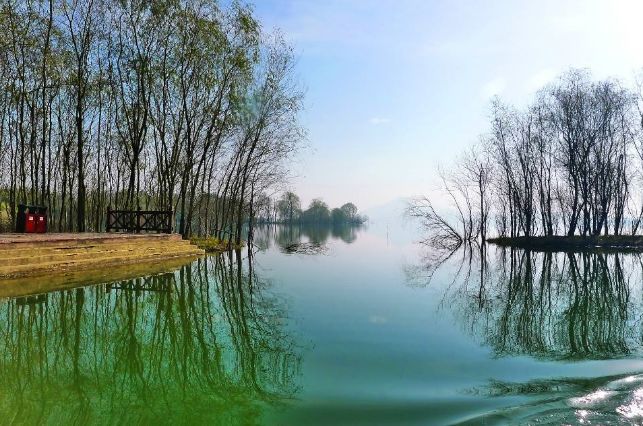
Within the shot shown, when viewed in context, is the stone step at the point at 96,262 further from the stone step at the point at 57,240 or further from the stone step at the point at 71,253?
the stone step at the point at 57,240

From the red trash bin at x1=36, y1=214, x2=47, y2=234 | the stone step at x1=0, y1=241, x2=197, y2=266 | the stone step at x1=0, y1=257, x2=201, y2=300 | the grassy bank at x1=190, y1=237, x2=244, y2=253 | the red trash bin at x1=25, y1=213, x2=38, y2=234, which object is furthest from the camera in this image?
the grassy bank at x1=190, y1=237, x2=244, y2=253

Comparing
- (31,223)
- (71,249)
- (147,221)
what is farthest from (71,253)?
(147,221)

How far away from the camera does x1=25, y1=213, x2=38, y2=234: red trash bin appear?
16.0m

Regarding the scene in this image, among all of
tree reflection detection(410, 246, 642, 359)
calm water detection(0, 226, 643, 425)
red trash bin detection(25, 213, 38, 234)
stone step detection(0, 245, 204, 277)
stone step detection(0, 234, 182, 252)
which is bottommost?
tree reflection detection(410, 246, 642, 359)

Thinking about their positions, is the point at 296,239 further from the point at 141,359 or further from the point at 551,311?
the point at 141,359

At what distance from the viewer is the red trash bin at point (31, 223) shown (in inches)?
629

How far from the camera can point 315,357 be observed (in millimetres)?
5836

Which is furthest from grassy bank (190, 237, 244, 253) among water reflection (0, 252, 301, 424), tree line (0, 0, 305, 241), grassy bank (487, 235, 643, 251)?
grassy bank (487, 235, 643, 251)

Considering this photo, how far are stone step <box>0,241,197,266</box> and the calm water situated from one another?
7.32 ft

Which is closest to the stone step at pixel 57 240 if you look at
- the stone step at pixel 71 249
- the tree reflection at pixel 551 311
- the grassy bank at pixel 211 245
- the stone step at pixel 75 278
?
the stone step at pixel 71 249

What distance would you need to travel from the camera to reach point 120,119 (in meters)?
26.2

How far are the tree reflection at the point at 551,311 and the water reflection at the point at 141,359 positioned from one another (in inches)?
137

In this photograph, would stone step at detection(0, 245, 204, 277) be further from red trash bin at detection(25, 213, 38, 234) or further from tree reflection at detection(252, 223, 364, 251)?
tree reflection at detection(252, 223, 364, 251)

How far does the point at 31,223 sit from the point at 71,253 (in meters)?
4.46
